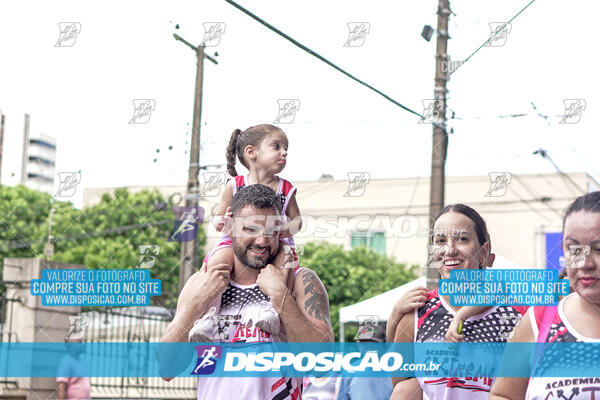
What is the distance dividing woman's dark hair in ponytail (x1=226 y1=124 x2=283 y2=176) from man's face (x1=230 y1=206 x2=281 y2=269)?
0.93 m

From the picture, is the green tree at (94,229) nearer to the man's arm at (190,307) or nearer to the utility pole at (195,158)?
the utility pole at (195,158)

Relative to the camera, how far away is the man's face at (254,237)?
10.5 feet

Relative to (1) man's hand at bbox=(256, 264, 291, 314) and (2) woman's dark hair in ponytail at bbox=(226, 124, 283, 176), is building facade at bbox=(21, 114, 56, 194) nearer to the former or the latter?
(2) woman's dark hair in ponytail at bbox=(226, 124, 283, 176)

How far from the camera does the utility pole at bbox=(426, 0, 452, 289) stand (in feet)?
25.6

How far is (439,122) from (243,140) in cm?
393

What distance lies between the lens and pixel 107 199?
3022cm

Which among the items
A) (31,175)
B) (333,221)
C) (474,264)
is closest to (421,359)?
(474,264)

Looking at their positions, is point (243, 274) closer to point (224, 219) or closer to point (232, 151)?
point (224, 219)

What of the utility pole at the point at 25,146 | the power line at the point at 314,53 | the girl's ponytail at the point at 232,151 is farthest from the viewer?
the utility pole at the point at 25,146

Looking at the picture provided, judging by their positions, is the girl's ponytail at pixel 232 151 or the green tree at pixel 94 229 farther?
the green tree at pixel 94 229

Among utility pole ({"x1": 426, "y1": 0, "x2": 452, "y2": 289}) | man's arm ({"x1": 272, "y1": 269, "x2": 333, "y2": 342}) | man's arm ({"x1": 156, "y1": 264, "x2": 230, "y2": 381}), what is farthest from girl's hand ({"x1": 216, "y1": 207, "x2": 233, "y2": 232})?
utility pole ({"x1": 426, "y1": 0, "x2": 452, "y2": 289})

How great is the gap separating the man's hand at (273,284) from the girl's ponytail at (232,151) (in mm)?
1222

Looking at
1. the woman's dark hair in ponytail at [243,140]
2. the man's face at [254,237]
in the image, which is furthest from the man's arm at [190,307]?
the woman's dark hair in ponytail at [243,140]

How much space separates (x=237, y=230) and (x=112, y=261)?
24.4 m
